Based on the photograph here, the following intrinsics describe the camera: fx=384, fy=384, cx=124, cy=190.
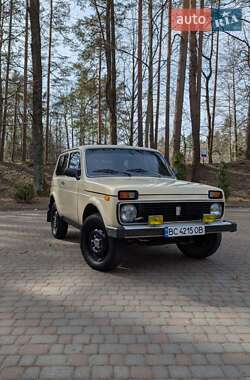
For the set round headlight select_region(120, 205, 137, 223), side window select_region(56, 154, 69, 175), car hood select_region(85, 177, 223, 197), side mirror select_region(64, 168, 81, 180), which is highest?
side window select_region(56, 154, 69, 175)

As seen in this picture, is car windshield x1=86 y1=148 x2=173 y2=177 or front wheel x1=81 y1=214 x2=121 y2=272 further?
car windshield x1=86 y1=148 x2=173 y2=177

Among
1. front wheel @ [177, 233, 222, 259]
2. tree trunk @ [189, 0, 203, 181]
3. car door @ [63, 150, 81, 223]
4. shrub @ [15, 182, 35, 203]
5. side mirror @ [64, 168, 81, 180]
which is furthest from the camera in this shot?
tree trunk @ [189, 0, 203, 181]

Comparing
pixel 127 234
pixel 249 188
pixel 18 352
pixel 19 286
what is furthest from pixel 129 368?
pixel 249 188

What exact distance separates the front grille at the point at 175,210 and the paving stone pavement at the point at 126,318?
830 mm

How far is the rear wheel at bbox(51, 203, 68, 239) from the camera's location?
819cm

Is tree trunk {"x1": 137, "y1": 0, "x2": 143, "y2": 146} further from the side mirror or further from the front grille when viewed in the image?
the front grille

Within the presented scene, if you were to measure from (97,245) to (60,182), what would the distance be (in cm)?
253

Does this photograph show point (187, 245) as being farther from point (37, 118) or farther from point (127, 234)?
point (37, 118)

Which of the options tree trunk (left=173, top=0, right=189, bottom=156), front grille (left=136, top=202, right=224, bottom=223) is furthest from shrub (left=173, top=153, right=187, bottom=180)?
front grille (left=136, top=202, right=224, bottom=223)

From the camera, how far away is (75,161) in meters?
7.18

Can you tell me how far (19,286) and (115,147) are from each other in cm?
304

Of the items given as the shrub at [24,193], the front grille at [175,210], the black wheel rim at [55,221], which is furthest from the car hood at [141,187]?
the shrub at [24,193]

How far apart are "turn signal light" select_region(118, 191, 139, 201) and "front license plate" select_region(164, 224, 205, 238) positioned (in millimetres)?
627

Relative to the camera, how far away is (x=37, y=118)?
17125mm
